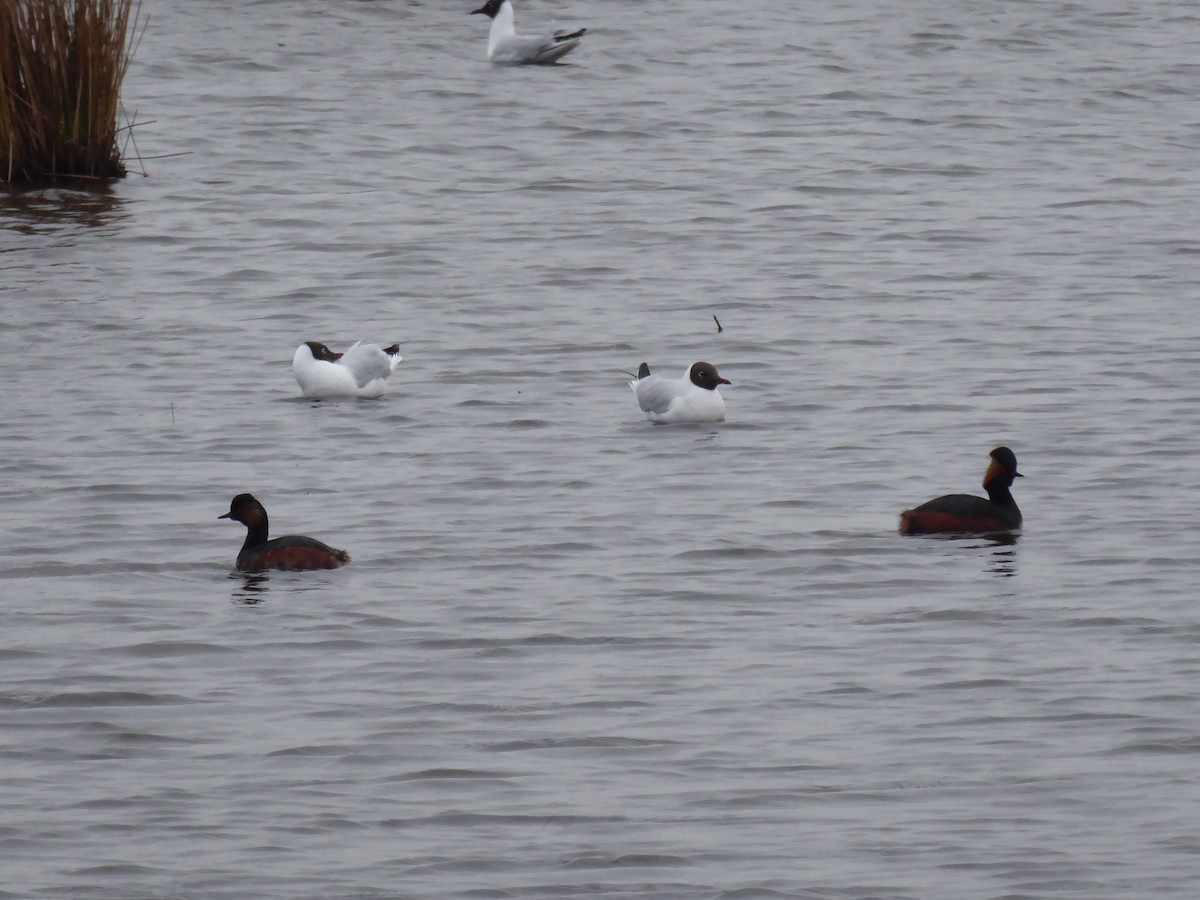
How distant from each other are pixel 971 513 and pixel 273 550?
10.7ft

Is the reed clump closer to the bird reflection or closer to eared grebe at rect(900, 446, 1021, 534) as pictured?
the bird reflection

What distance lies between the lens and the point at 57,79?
60.8 ft

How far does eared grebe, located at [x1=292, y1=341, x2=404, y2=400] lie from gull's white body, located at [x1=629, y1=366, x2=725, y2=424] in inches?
64.9

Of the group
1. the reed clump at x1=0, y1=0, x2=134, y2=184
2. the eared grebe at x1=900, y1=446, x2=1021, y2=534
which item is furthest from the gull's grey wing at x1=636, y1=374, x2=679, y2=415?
the reed clump at x1=0, y1=0, x2=134, y2=184

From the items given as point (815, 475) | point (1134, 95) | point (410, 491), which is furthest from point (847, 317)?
point (1134, 95)

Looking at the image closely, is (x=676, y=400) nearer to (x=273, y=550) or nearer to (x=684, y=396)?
(x=684, y=396)

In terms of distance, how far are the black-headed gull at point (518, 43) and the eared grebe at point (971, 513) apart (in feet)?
53.8

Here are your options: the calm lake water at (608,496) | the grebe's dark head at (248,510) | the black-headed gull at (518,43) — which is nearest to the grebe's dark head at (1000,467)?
the calm lake water at (608,496)

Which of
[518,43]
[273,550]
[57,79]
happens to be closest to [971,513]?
[273,550]

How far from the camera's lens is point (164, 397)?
13.9 m

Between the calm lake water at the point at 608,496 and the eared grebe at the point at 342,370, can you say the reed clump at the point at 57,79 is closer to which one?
the calm lake water at the point at 608,496

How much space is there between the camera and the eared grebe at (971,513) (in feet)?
35.0

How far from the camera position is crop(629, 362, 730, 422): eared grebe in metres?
13.2

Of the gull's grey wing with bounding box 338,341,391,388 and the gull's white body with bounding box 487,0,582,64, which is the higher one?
the gull's grey wing with bounding box 338,341,391,388
